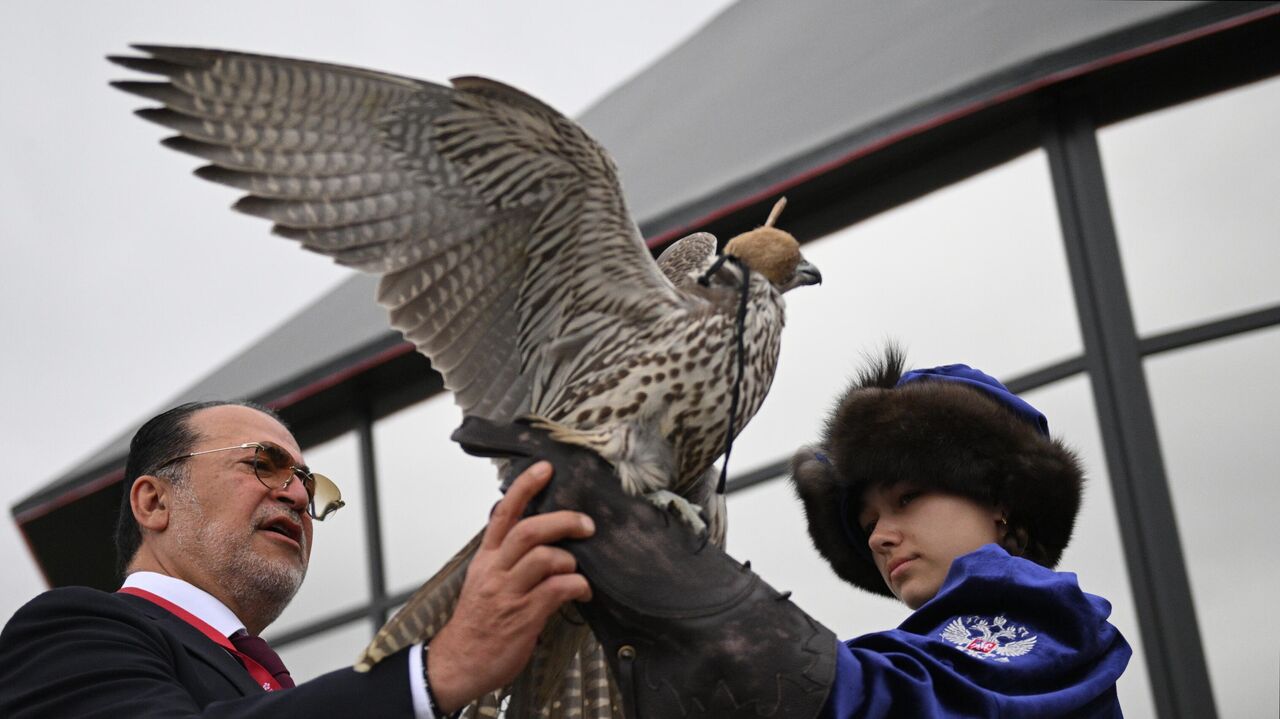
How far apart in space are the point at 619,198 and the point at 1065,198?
3291 millimetres

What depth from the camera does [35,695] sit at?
208 centimetres

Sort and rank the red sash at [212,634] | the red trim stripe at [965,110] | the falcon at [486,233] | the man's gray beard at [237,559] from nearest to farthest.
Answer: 1. the falcon at [486,233]
2. the red sash at [212,634]
3. the man's gray beard at [237,559]
4. the red trim stripe at [965,110]

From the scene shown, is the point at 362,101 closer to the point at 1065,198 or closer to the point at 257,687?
the point at 257,687

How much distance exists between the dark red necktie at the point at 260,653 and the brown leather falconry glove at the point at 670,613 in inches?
33.5

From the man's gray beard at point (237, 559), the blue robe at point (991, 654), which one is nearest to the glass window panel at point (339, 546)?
the man's gray beard at point (237, 559)

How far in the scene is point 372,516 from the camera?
6754mm

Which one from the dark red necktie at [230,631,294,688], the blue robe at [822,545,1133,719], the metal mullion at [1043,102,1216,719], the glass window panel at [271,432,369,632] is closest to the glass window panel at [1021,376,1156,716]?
the metal mullion at [1043,102,1216,719]

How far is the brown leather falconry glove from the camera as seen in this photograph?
1.94 meters

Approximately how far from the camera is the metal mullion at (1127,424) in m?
4.46

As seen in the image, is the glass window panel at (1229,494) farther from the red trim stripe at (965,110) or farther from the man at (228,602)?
the man at (228,602)

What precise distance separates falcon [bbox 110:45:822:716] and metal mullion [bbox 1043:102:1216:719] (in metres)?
2.72

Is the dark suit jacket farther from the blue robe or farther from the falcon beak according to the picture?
the falcon beak

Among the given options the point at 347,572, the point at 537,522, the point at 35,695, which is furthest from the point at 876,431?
the point at 347,572

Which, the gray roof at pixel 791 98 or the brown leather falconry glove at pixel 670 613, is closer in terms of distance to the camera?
the brown leather falconry glove at pixel 670 613
